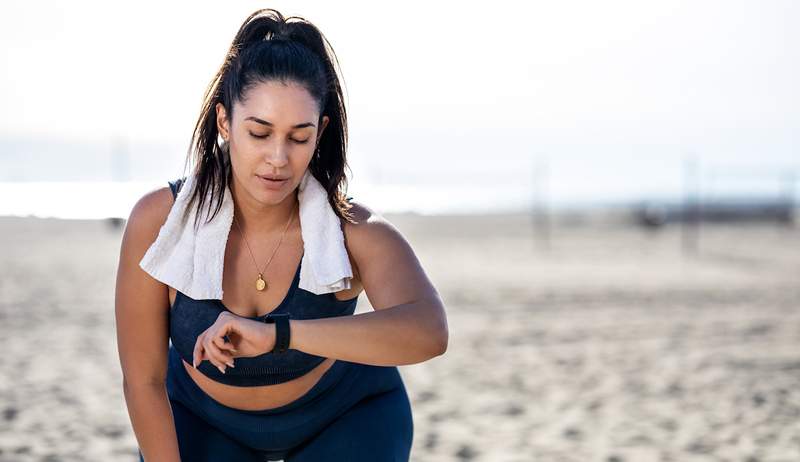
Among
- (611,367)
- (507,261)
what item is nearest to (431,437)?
(611,367)

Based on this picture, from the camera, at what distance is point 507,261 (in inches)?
556

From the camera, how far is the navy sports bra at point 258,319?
74.9 inches

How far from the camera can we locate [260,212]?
2.03 meters

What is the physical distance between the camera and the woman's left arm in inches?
68.3

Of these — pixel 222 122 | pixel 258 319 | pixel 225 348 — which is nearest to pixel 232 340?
pixel 225 348

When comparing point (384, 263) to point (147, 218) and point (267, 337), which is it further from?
point (147, 218)

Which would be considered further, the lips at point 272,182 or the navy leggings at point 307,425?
the navy leggings at point 307,425

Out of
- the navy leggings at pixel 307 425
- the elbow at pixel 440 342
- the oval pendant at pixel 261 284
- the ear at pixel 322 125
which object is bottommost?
the navy leggings at pixel 307 425

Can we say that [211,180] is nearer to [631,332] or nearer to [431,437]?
[431,437]

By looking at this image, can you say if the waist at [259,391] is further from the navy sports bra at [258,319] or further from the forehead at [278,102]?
the forehead at [278,102]

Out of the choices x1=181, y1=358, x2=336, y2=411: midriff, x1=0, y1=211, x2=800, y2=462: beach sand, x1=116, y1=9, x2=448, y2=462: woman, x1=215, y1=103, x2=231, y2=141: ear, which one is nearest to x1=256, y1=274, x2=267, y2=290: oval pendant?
x1=116, y1=9, x2=448, y2=462: woman

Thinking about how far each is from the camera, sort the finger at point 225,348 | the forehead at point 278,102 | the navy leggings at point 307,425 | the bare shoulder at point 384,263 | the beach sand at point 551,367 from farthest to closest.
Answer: the beach sand at point 551,367 → the navy leggings at point 307,425 → the bare shoulder at point 384,263 → the forehead at point 278,102 → the finger at point 225,348

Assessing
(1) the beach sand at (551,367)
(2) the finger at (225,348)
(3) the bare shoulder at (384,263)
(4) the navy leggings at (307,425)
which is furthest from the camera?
(1) the beach sand at (551,367)

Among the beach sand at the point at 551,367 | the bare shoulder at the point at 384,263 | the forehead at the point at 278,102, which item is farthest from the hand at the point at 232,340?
the beach sand at the point at 551,367
